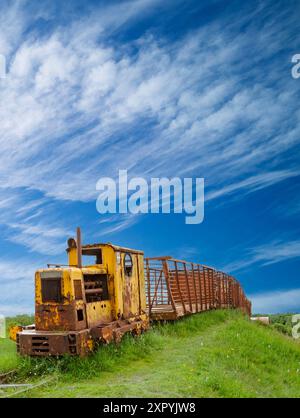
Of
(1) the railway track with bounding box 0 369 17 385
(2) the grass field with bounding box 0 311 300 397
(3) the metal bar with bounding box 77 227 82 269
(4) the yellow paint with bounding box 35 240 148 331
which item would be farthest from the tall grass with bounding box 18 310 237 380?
(3) the metal bar with bounding box 77 227 82 269

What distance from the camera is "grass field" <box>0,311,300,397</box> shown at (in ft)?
27.8

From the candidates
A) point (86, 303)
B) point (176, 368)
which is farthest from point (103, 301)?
point (176, 368)

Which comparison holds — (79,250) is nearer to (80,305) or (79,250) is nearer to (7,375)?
(80,305)

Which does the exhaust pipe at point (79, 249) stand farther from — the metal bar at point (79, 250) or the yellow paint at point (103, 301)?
the yellow paint at point (103, 301)

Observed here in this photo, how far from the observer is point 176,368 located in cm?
1013

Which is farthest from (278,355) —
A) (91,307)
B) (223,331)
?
(91,307)

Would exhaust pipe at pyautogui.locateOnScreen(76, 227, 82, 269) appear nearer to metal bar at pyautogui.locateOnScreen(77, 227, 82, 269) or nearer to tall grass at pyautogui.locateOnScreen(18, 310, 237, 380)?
metal bar at pyautogui.locateOnScreen(77, 227, 82, 269)

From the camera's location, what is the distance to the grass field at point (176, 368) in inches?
334

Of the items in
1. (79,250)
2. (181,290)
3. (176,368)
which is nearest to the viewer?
(176,368)

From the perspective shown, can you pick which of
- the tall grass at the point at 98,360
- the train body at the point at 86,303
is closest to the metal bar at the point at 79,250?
the train body at the point at 86,303

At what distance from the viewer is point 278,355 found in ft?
47.7

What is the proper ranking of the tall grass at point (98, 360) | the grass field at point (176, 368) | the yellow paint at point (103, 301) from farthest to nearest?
1. the yellow paint at point (103, 301)
2. the tall grass at point (98, 360)
3. the grass field at point (176, 368)

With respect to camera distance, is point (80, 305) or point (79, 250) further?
point (79, 250)
